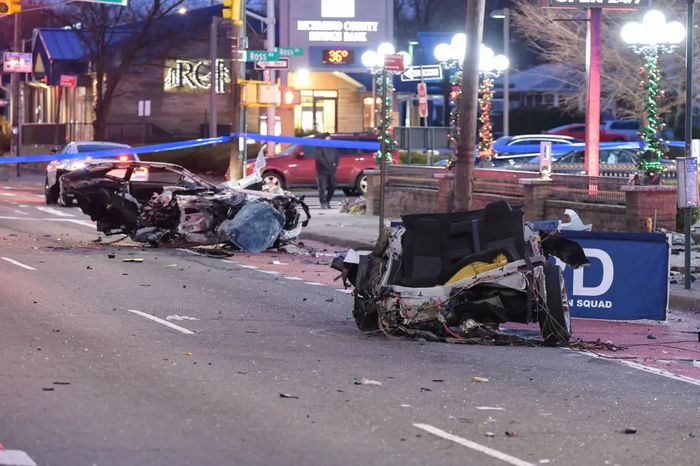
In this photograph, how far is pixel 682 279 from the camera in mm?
17812

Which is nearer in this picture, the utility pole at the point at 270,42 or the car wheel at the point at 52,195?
the car wheel at the point at 52,195

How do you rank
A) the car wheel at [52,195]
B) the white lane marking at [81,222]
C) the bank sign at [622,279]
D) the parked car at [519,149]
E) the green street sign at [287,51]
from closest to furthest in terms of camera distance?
1. the bank sign at [622,279]
2. the white lane marking at [81,222]
3. the car wheel at [52,195]
4. the green street sign at [287,51]
5. the parked car at [519,149]

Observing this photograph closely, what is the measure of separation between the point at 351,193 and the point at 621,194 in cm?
1847

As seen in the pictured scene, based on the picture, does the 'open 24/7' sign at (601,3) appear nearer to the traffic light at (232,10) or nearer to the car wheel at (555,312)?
the traffic light at (232,10)

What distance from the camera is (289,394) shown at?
31.4ft

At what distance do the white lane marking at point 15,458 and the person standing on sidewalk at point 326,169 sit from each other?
82.8 ft

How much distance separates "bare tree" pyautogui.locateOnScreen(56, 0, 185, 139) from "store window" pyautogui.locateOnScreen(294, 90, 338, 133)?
7.28 m

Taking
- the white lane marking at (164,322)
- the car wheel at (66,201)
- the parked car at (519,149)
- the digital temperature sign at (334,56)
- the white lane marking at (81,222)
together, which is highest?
the digital temperature sign at (334,56)

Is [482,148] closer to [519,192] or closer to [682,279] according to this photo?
[519,192]

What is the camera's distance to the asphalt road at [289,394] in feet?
25.9

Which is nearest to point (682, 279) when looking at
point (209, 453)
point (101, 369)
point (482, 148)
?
point (101, 369)

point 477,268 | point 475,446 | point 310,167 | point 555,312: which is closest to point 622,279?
point 555,312

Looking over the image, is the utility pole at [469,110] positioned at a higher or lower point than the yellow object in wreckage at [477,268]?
higher

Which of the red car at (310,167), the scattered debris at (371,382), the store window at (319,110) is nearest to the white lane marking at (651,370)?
the scattered debris at (371,382)
